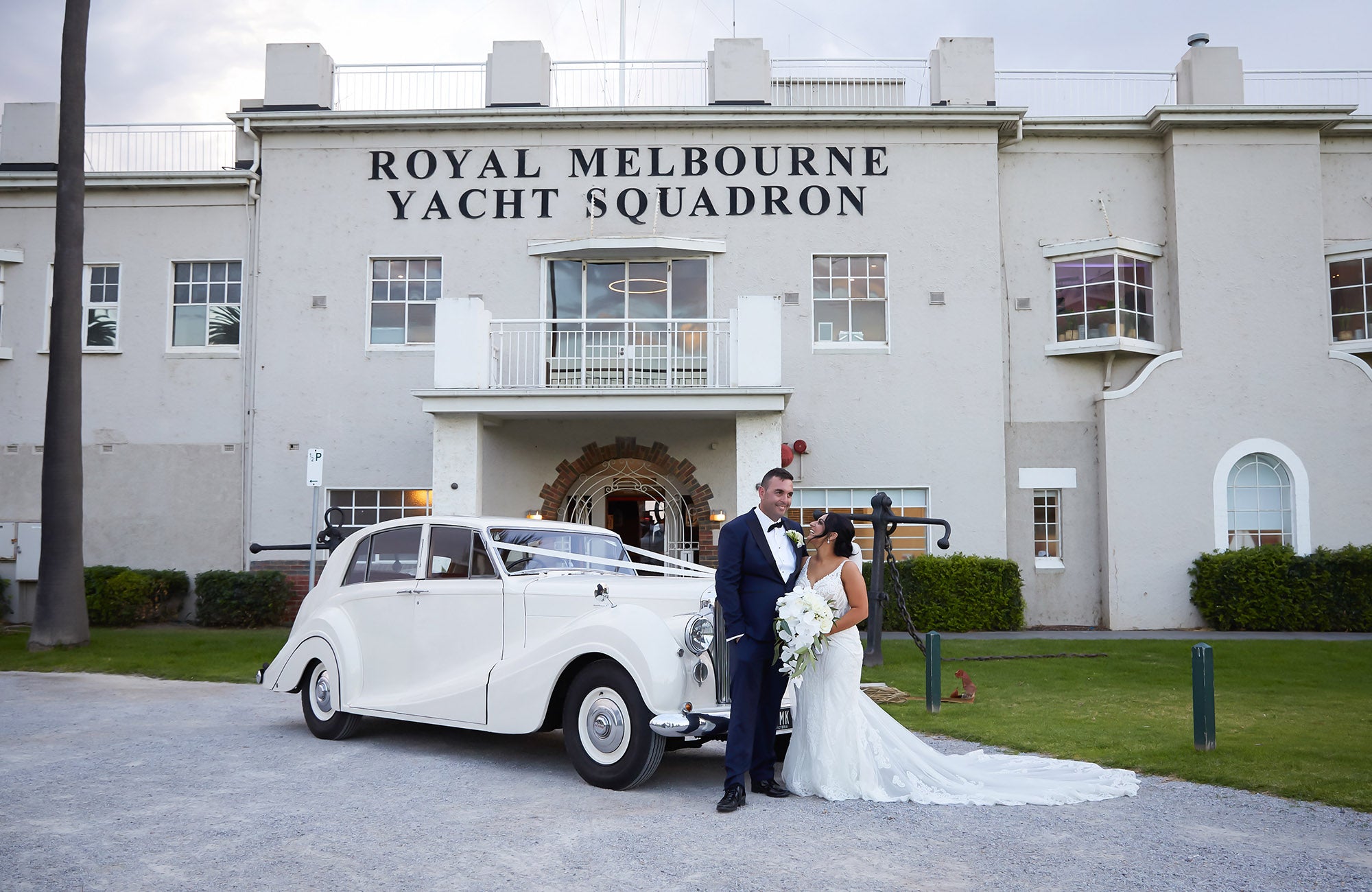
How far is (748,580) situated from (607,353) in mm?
10915

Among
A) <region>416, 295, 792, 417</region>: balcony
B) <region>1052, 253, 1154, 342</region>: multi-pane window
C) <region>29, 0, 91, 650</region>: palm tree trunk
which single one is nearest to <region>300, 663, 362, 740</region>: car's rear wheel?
<region>416, 295, 792, 417</region>: balcony

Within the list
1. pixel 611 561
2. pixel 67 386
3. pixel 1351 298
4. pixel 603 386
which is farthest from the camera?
pixel 1351 298

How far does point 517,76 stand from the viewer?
18.0 meters

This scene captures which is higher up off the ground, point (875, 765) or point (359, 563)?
point (359, 563)

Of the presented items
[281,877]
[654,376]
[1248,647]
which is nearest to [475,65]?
[654,376]

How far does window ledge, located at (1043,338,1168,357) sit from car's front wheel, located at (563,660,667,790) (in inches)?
501

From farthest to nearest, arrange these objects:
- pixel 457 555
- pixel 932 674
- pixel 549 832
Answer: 1. pixel 932 674
2. pixel 457 555
3. pixel 549 832

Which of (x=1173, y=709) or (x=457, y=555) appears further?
(x=1173, y=709)

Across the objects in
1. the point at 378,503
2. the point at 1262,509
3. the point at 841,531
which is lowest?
the point at 841,531

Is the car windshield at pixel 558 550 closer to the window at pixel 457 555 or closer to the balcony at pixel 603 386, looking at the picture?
the window at pixel 457 555

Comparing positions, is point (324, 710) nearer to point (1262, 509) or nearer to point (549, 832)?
point (549, 832)

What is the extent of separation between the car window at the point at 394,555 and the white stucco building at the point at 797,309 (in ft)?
26.5

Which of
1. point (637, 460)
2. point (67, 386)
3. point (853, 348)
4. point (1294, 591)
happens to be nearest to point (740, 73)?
point (853, 348)

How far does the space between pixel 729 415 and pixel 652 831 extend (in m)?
10.3
